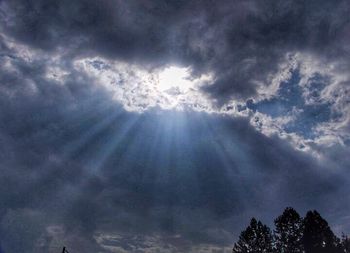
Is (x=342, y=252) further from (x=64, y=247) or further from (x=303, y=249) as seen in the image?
(x=64, y=247)

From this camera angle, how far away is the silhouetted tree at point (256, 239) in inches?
2702

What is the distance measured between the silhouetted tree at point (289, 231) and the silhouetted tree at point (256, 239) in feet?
12.0

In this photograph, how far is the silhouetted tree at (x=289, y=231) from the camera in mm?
62628

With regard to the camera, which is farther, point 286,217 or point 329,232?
point 286,217

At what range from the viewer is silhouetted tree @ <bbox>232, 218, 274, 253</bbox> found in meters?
68.6

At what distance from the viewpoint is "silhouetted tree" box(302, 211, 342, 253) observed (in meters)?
59.7

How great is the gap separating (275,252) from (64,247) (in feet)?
128

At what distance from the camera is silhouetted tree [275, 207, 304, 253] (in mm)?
62628

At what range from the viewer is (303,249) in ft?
201

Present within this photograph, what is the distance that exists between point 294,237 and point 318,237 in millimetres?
4589

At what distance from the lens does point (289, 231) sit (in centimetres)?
6456

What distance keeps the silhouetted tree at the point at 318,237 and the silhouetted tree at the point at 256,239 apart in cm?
873

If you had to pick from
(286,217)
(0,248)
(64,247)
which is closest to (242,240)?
(286,217)

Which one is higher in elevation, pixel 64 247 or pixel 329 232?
pixel 329 232
